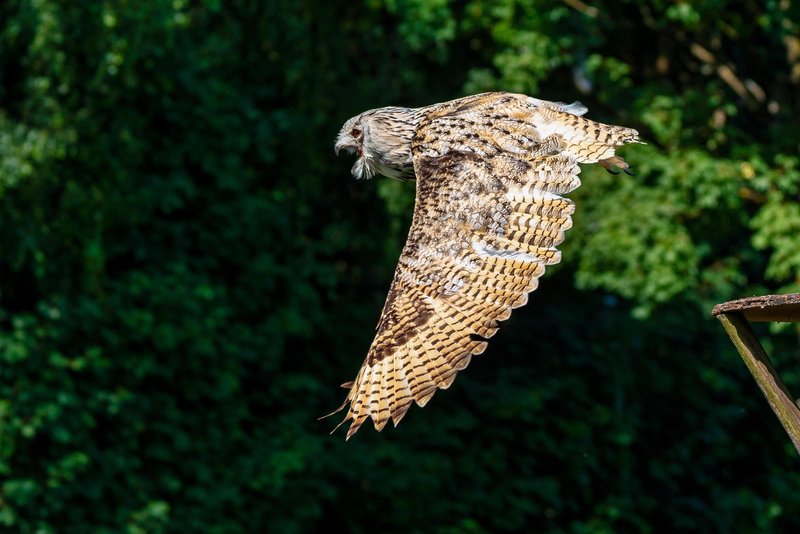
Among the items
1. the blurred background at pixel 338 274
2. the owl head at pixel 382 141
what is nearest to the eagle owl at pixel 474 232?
the owl head at pixel 382 141

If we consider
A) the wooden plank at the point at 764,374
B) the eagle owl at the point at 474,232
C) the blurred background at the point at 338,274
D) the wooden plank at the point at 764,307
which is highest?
the blurred background at the point at 338,274

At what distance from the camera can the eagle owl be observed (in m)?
4.86

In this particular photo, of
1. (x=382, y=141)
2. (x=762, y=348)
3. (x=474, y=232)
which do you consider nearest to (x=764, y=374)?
(x=762, y=348)

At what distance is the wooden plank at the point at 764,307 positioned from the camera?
132 inches

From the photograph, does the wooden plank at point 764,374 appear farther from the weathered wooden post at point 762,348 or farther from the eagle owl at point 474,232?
the eagle owl at point 474,232

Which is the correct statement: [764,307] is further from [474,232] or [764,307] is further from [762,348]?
[474,232]

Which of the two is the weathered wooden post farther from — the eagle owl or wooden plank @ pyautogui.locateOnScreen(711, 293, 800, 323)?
the eagle owl

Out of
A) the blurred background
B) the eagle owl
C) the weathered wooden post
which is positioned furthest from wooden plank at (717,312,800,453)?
the blurred background

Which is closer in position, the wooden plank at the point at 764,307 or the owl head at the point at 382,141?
the wooden plank at the point at 764,307

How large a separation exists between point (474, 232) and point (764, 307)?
1.85 meters

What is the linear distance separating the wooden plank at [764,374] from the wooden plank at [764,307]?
4 cm

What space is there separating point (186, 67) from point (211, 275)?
4.93 ft

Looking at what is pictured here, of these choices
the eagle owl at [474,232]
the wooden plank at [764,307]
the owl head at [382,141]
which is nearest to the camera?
the wooden plank at [764,307]

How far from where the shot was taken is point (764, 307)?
3.45 m
